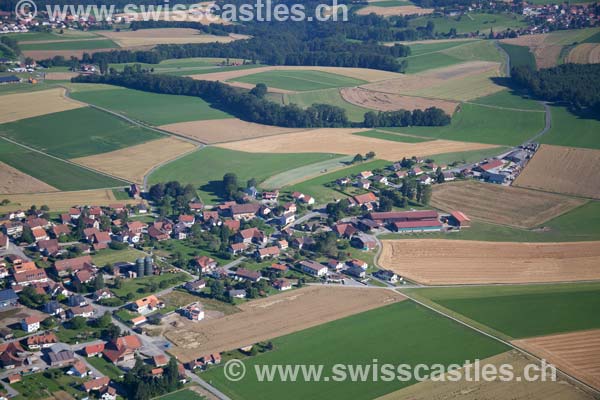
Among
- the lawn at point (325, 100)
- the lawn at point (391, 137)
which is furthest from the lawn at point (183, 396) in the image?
the lawn at point (325, 100)

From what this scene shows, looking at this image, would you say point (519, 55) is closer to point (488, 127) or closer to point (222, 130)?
point (488, 127)

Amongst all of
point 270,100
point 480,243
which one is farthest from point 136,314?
point 270,100

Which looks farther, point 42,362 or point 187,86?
point 187,86

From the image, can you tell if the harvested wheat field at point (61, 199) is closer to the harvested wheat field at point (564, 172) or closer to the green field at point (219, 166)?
the green field at point (219, 166)

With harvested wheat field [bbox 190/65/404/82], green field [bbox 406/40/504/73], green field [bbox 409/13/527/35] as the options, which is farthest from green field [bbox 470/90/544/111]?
green field [bbox 409/13/527/35]

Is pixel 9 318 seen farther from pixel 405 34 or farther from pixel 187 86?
pixel 405 34
